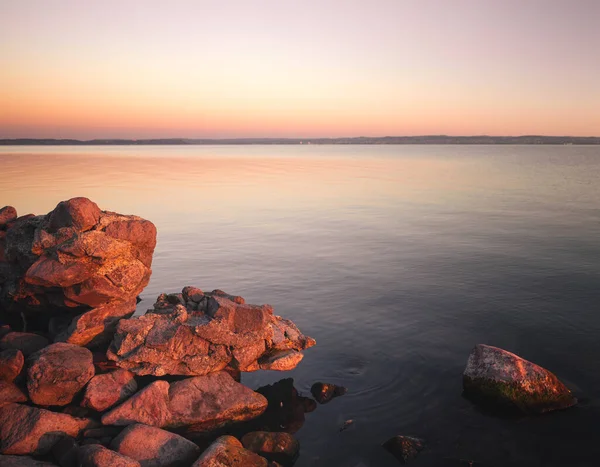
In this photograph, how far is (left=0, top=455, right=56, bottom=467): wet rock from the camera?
1170 cm

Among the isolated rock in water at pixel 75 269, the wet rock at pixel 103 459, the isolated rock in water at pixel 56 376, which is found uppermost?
the isolated rock in water at pixel 75 269

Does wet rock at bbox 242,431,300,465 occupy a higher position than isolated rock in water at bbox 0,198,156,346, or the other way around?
isolated rock in water at bbox 0,198,156,346

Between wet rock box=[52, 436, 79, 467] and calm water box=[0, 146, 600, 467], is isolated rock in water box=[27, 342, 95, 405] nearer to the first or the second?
wet rock box=[52, 436, 79, 467]

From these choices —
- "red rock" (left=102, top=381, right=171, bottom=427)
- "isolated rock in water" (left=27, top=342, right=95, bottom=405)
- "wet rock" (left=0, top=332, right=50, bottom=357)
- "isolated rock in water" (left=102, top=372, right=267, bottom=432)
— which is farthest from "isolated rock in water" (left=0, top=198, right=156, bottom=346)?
"isolated rock in water" (left=102, top=372, right=267, bottom=432)

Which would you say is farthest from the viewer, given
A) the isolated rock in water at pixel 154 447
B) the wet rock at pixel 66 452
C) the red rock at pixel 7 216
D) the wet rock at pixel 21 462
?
the red rock at pixel 7 216

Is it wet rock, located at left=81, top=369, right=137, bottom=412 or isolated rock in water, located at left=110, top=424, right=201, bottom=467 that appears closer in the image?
isolated rock in water, located at left=110, top=424, right=201, bottom=467

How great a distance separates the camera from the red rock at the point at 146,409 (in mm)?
13953

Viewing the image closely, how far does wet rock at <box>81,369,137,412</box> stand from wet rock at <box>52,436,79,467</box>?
153cm

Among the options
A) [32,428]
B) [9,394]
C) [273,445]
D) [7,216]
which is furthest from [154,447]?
[7,216]

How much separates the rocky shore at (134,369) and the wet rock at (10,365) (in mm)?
32

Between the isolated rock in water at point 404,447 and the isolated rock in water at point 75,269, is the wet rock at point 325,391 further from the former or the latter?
the isolated rock in water at point 75,269

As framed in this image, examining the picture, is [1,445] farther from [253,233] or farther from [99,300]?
[253,233]

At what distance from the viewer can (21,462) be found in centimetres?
1187

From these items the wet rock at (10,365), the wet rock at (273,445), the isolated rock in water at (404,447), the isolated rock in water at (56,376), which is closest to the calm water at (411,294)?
the isolated rock in water at (404,447)
